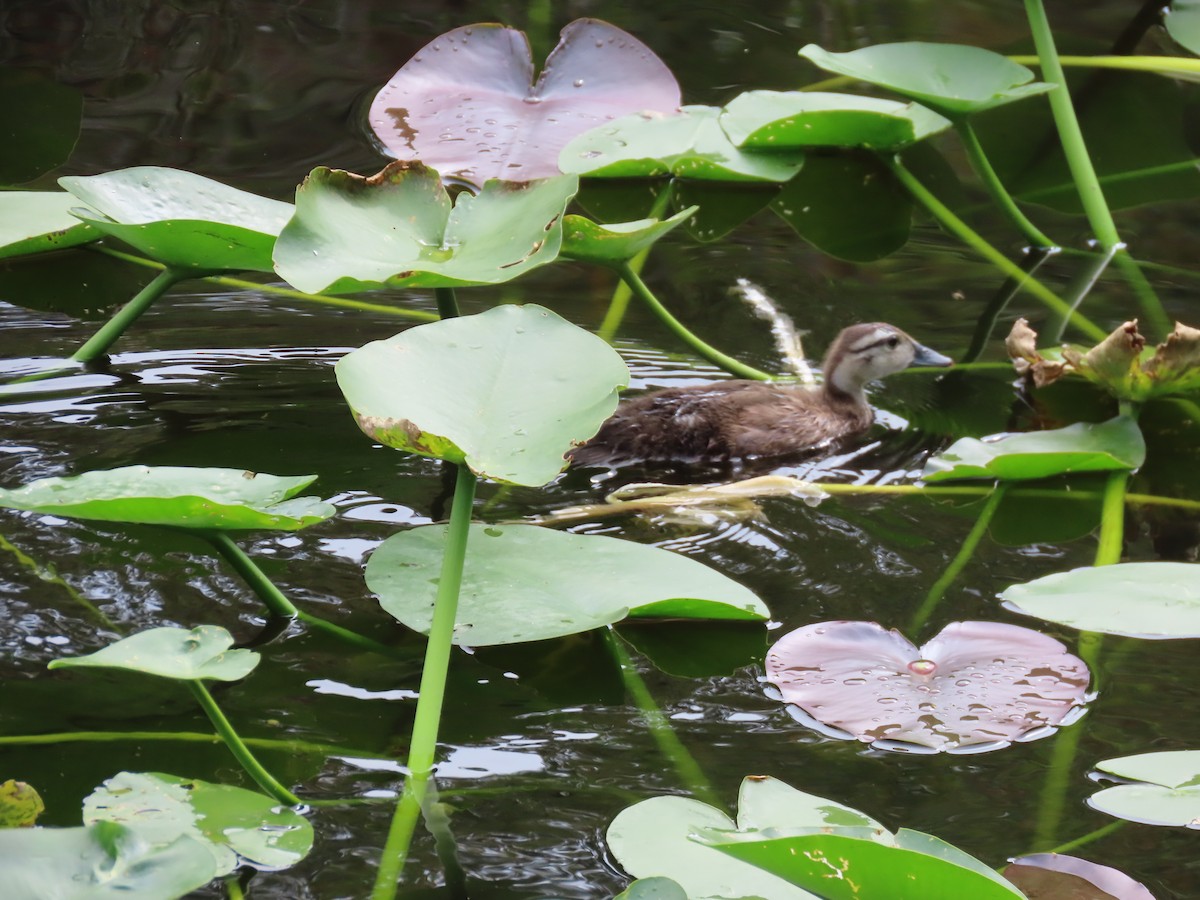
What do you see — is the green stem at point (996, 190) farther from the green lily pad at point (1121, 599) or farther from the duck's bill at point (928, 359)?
the green lily pad at point (1121, 599)

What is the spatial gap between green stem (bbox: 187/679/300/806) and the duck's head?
1.88 meters

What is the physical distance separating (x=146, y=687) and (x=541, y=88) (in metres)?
2.66

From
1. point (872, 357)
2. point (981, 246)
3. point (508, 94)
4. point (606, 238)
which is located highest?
point (508, 94)

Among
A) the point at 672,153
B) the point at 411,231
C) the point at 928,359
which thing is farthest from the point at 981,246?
the point at 411,231

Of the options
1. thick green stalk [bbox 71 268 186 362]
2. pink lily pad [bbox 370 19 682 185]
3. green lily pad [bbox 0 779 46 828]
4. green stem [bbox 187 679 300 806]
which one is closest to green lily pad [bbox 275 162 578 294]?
thick green stalk [bbox 71 268 186 362]

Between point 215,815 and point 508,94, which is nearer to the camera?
point 215,815

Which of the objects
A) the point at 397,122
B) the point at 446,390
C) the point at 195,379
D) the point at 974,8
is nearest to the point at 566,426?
the point at 446,390

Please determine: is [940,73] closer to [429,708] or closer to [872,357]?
[872,357]

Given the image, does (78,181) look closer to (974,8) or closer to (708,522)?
(708,522)

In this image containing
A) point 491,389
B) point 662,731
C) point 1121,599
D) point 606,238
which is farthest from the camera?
point 606,238

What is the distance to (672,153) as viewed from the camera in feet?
12.3

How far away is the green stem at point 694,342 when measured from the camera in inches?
122

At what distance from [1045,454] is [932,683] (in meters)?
0.84

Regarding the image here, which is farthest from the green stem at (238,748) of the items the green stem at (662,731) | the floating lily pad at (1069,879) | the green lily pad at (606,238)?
the green lily pad at (606,238)
